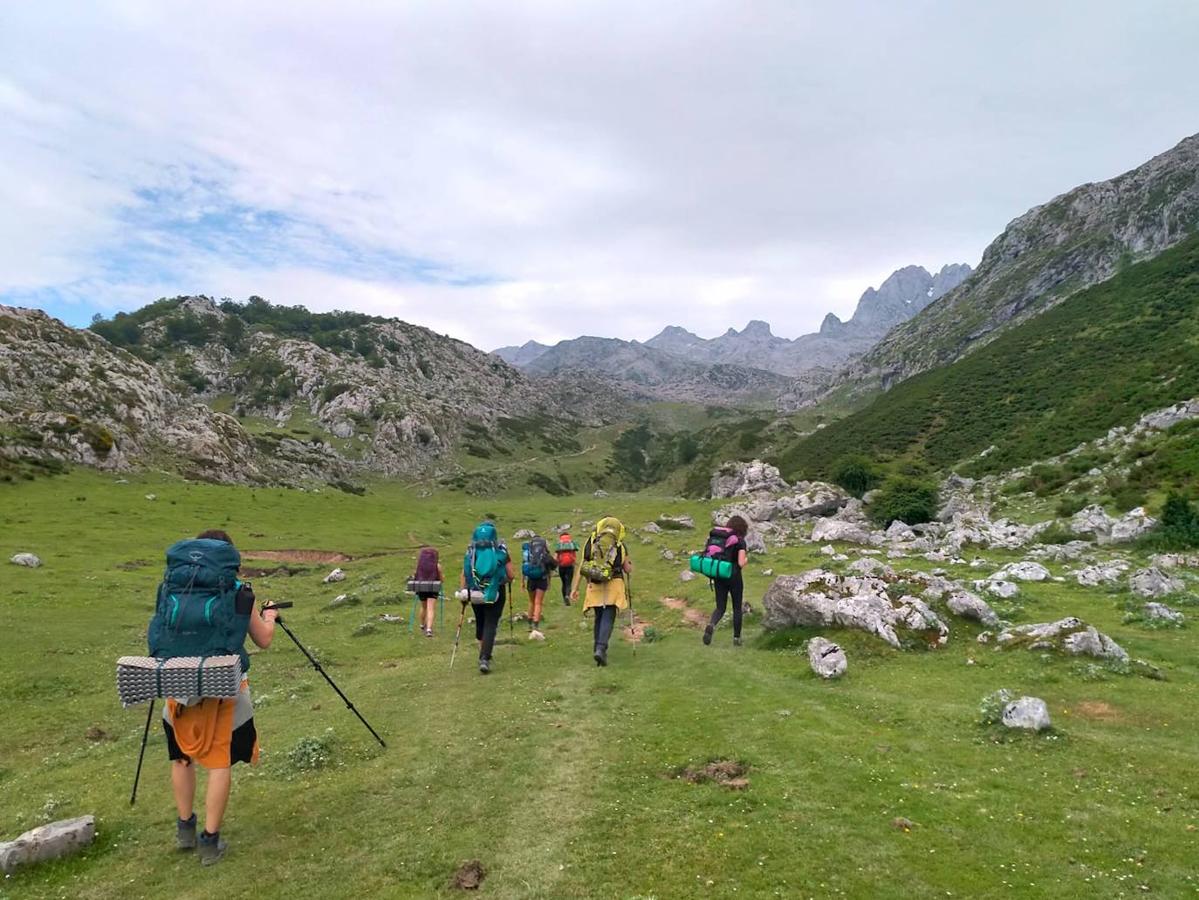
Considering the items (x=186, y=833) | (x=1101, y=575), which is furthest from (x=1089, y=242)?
(x=186, y=833)

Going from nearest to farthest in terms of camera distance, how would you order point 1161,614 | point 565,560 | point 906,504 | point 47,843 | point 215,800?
point 47,843, point 215,800, point 1161,614, point 565,560, point 906,504

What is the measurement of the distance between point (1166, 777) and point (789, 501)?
193 ft

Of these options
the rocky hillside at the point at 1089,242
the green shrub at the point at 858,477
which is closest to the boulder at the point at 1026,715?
the green shrub at the point at 858,477

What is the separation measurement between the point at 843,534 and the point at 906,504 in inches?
530

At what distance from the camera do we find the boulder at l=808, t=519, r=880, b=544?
44375mm

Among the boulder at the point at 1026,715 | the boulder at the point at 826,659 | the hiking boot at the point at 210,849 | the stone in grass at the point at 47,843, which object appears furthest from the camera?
the boulder at the point at 826,659

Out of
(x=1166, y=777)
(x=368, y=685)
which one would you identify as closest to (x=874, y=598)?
(x=1166, y=777)

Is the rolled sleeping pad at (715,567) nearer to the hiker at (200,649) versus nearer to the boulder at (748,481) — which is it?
the hiker at (200,649)

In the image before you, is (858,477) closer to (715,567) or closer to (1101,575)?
(1101,575)

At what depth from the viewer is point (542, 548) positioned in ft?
84.0

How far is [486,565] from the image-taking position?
57.3 ft

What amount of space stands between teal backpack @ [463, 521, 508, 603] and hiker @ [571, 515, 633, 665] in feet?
7.78

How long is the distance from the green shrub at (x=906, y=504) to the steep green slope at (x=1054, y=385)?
12.4 metres

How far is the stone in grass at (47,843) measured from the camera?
795 centimetres
